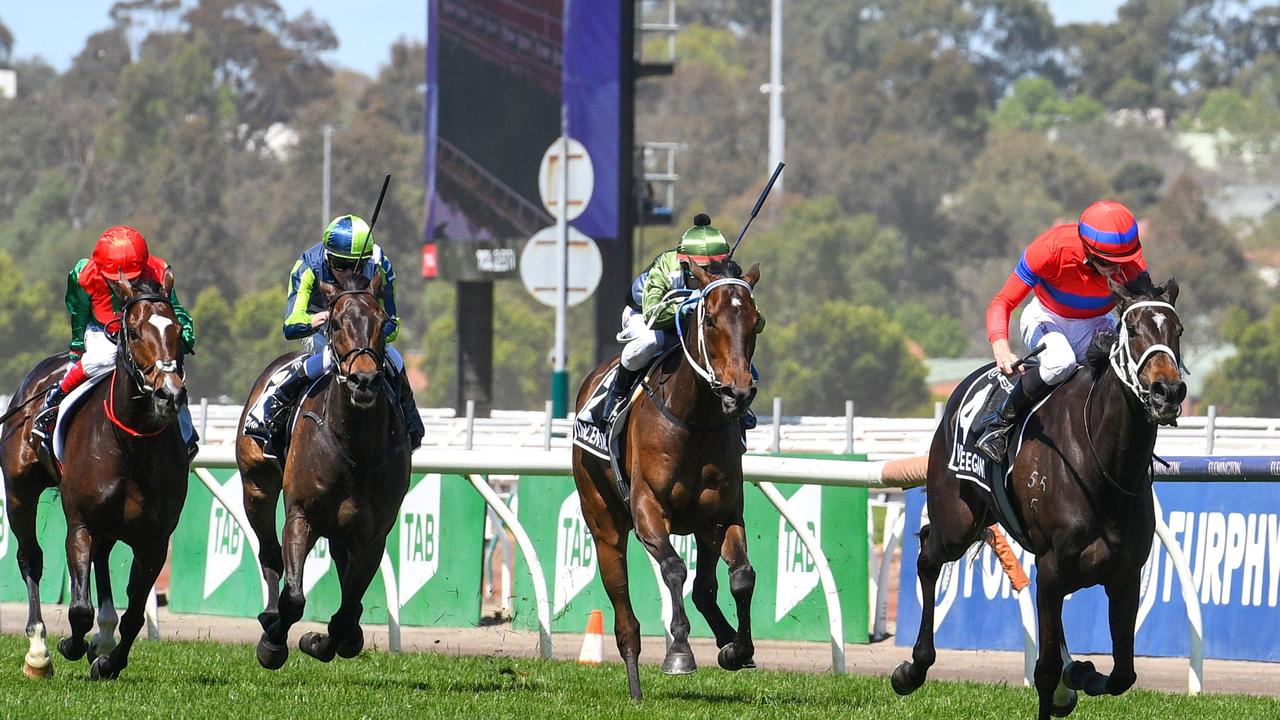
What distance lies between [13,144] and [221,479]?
70989mm

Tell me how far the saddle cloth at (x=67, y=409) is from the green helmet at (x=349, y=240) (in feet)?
3.84

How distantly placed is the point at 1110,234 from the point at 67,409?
4568 mm

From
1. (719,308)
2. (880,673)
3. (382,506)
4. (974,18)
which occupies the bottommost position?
(880,673)

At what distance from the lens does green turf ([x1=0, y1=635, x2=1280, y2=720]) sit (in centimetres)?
791

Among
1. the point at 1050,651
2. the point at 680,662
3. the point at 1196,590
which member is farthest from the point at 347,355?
the point at 1196,590

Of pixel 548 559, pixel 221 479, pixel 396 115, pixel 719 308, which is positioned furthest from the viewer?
pixel 396 115

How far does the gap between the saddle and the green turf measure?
2.52 ft

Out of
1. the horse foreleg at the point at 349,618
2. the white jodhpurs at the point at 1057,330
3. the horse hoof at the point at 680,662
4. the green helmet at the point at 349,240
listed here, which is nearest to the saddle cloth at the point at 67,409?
the green helmet at the point at 349,240

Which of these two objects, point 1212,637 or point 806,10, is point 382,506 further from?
point 806,10

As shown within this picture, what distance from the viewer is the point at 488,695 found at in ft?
28.3

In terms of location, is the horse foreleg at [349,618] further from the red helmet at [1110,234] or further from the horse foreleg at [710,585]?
the red helmet at [1110,234]

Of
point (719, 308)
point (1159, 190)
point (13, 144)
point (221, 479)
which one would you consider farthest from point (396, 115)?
point (719, 308)

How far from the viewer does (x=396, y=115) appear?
86.3 meters

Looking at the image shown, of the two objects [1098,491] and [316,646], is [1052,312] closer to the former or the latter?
[1098,491]
